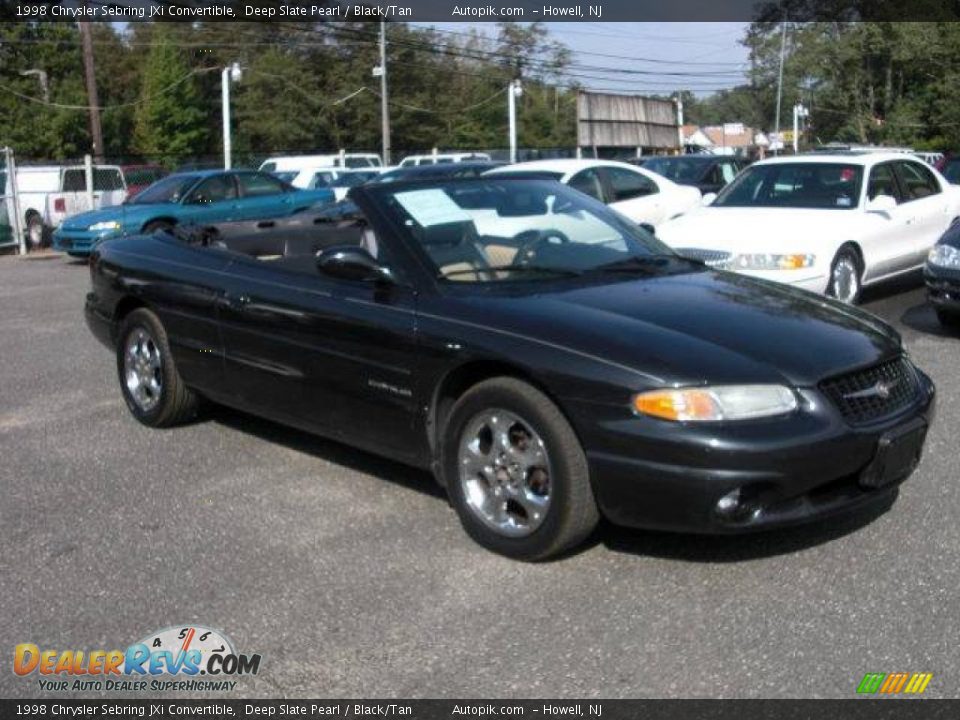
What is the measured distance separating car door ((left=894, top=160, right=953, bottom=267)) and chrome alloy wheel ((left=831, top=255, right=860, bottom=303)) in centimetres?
127

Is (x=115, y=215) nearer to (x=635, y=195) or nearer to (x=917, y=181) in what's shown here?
(x=635, y=195)

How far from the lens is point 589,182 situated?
44.9 feet

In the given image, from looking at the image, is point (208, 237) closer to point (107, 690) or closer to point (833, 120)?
point (107, 690)

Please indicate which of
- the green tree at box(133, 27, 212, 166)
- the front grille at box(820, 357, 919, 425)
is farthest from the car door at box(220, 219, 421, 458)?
the green tree at box(133, 27, 212, 166)

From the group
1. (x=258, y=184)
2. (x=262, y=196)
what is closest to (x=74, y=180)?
(x=258, y=184)

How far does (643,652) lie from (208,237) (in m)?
3.93

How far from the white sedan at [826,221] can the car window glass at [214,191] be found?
31.0 feet

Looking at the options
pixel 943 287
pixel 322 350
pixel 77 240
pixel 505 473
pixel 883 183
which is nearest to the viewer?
pixel 505 473

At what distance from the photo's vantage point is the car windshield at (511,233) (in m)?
4.87

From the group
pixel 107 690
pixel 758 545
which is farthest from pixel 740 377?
pixel 107 690

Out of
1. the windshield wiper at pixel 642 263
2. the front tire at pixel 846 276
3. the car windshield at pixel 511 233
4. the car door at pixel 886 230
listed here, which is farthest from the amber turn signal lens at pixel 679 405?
the car door at pixel 886 230

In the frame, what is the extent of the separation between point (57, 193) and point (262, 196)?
6436 mm

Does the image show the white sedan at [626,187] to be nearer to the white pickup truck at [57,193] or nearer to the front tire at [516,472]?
the front tire at [516,472]

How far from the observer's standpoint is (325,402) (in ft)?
16.6
